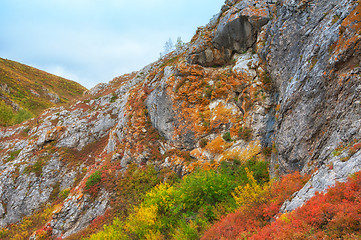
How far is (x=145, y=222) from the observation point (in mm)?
8672

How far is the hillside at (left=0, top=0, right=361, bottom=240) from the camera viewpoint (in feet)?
16.3

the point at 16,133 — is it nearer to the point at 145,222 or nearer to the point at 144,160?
the point at 144,160

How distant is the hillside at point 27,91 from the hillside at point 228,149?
2370 centimetres

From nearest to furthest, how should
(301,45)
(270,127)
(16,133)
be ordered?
(301,45), (270,127), (16,133)

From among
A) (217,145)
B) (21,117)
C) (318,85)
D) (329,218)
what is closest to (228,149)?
(217,145)

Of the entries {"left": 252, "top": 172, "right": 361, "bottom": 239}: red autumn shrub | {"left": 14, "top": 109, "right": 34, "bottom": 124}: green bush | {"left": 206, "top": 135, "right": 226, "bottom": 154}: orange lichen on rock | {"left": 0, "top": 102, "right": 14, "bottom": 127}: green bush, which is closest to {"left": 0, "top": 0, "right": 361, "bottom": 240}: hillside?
{"left": 252, "top": 172, "right": 361, "bottom": 239}: red autumn shrub

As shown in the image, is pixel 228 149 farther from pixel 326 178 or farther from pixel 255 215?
pixel 326 178

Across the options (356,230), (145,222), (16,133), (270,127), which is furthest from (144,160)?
(16,133)

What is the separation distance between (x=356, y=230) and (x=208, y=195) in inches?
255

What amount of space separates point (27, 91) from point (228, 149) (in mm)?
79961

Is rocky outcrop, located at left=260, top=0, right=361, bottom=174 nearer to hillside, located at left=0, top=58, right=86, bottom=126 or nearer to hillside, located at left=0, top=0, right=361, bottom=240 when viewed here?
hillside, located at left=0, top=0, right=361, bottom=240

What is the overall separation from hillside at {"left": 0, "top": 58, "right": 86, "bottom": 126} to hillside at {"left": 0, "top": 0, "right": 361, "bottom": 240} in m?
23.7

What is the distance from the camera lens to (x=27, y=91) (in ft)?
209

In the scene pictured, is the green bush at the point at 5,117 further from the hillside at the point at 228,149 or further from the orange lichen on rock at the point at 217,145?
the orange lichen on rock at the point at 217,145
